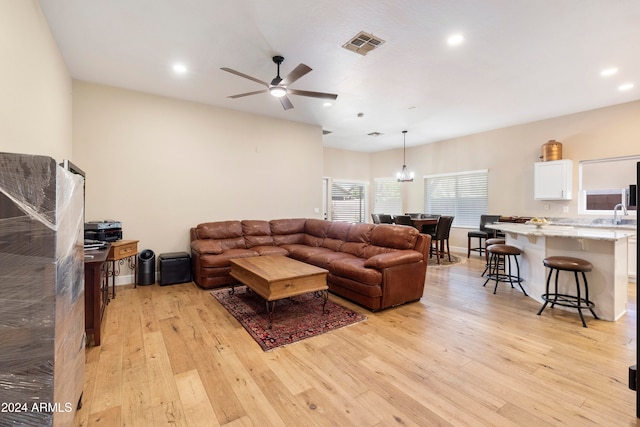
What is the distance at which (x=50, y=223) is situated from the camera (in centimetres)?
115

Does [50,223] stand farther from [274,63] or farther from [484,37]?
[484,37]

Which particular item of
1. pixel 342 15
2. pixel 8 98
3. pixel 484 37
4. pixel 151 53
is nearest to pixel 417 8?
pixel 342 15

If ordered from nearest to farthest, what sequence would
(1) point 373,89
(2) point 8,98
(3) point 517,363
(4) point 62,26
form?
(2) point 8,98
(3) point 517,363
(4) point 62,26
(1) point 373,89

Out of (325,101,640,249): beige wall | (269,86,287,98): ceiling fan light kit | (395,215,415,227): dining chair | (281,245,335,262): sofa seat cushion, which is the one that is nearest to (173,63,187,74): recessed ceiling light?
(269,86,287,98): ceiling fan light kit

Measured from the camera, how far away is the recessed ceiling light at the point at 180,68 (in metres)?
3.62

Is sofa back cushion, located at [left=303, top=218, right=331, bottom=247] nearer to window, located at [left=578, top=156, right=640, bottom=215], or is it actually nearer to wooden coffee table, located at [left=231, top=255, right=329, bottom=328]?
wooden coffee table, located at [left=231, top=255, right=329, bottom=328]

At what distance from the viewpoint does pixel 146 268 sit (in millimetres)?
4383

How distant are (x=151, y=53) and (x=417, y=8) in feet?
9.89

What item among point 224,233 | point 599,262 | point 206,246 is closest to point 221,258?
point 206,246

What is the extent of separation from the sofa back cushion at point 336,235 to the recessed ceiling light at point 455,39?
293 cm

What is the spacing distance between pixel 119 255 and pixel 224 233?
1617mm

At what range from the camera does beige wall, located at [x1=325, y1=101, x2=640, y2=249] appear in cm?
484

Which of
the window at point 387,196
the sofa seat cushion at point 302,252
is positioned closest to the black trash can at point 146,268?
the sofa seat cushion at point 302,252

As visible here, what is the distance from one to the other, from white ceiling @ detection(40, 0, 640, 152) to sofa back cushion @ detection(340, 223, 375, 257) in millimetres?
2184
